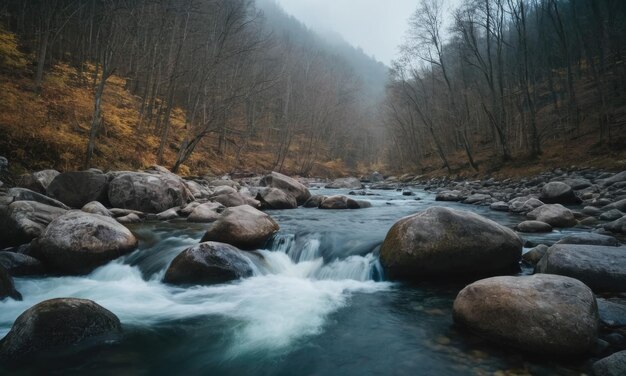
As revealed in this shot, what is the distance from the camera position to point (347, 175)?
4222cm

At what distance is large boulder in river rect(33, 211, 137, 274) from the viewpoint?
5281mm

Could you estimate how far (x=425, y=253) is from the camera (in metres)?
4.86

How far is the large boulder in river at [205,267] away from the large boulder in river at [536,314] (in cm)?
321

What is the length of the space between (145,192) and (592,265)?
9.64 metres

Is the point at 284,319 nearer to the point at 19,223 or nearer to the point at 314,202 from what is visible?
the point at 19,223

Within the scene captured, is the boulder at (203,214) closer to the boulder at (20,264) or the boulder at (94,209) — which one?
the boulder at (94,209)

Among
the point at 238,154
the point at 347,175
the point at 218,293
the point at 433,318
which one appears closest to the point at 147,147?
the point at 238,154

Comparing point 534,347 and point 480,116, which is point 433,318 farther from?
point 480,116

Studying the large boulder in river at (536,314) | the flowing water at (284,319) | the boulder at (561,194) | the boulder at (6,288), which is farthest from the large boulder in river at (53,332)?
the boulder at (561,194)

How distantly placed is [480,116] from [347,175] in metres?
15.6

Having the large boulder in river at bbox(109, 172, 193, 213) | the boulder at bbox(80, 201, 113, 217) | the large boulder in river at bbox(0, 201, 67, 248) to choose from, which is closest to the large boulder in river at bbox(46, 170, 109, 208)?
the large boulder in river at bbox(109, 172, 193, 213)

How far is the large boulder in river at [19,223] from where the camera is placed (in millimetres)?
5879

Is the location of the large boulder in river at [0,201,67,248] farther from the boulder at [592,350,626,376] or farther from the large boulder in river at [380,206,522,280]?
the boulder at [592,350,626,376]

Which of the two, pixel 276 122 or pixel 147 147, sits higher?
pixel 276 122
